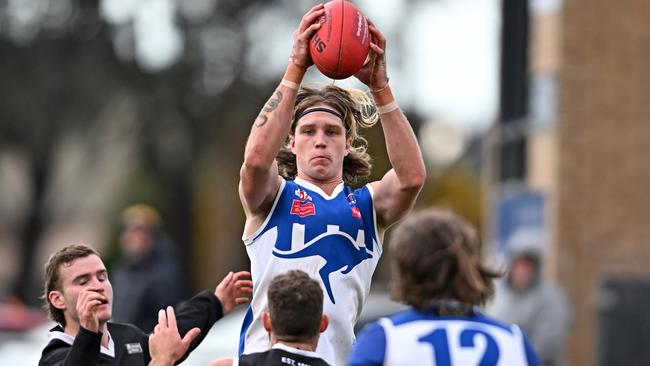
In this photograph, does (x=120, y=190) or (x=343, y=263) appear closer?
(x=343, y=263)

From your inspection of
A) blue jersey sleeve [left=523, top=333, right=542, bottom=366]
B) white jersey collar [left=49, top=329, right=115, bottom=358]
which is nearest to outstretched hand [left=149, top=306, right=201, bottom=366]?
white jersey collar [left=49, top=329, right=115, bottom=358]

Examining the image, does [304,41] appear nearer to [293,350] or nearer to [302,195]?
[302,195]

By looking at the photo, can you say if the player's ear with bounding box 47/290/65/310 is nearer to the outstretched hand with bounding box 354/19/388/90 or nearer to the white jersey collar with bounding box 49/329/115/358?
the white jersey collar with bounding box 49/329/115/358

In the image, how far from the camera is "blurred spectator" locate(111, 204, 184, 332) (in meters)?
12.5

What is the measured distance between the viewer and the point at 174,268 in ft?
43.3

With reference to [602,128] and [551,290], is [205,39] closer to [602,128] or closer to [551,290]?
[602,128]

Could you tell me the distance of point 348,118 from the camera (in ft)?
21.0

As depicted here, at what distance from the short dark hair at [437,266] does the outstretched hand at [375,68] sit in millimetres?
1143

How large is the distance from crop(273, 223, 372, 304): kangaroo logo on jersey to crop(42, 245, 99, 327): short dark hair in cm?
87

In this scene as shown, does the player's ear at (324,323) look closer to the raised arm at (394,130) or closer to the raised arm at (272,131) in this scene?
the raised arm at (272,131)

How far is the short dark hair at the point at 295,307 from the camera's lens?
17.8ft

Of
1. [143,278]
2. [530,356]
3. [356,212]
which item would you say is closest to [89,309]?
[356,212]

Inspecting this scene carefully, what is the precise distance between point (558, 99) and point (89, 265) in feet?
53.3

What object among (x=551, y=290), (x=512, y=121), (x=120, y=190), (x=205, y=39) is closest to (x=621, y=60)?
(x=512, y=121)
